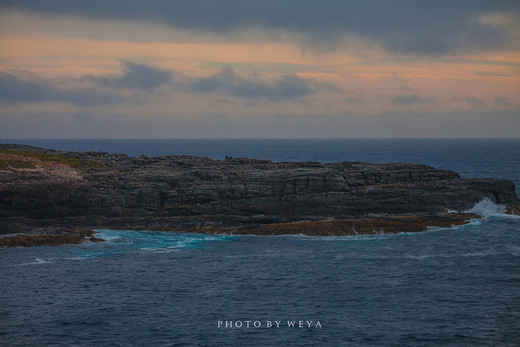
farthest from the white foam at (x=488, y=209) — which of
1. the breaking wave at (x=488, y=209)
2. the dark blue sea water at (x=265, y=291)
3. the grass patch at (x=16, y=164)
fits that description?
the grass patch at (x=16, y=164)

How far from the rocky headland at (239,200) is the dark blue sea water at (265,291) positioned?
4.37m

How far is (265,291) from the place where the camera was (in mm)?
43344

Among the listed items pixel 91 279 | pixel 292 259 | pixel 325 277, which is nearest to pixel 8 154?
pixel 91 279

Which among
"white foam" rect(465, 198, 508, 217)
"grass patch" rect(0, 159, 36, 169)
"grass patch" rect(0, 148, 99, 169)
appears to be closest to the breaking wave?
"white foam" rect(465, 198, 508, 217)

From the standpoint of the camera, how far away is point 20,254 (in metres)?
54.8

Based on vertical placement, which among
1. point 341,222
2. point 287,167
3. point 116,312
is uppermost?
point 287,167

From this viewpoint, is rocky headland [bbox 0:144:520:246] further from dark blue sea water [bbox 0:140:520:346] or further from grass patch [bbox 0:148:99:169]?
dark blue sea water [bbox 0:140:520:346]

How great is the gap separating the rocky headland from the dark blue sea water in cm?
437

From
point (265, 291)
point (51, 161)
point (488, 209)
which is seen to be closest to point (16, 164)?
point (51, 161)

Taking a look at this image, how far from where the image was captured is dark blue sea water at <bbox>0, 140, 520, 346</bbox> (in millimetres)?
34781

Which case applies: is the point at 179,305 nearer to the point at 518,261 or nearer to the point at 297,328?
the point at 297,328

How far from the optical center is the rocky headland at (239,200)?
6706 centimetres

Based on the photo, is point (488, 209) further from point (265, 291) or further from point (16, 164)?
point (16, 164)

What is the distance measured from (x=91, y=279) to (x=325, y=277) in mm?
20804
